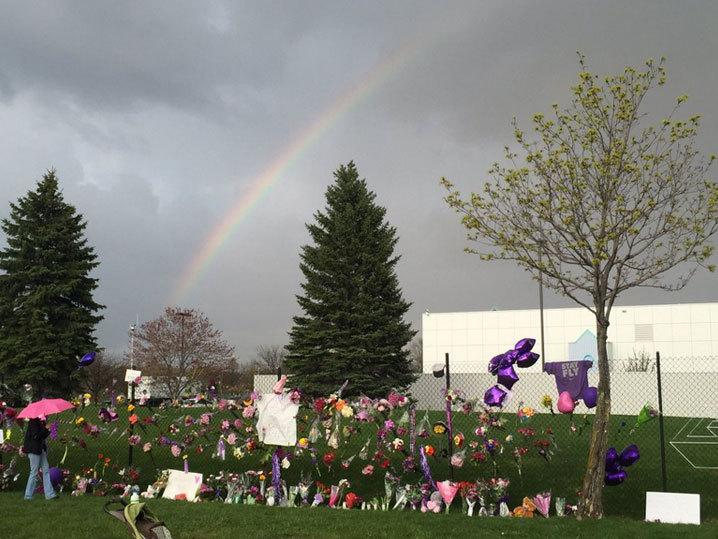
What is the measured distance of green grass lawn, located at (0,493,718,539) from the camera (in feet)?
24.1

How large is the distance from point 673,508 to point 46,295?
97.7 ft

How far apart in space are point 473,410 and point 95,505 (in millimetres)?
5294

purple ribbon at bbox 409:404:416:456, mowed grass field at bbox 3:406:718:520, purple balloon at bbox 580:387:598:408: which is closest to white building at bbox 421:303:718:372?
mowed grass field at bbox 3:406:718:520

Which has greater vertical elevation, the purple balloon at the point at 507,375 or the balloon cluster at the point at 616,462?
the purple balloon at the point at 507,375

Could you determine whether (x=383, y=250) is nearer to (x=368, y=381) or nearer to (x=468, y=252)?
(x=368, y=381)

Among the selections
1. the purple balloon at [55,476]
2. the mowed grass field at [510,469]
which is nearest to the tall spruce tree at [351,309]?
the mowed grass field at [510,469]

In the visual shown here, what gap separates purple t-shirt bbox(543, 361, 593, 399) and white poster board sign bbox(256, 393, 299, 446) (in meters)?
3.81

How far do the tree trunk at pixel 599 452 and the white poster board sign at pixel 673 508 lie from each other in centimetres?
59

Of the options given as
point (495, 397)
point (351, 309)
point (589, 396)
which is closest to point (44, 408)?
point (495, 397)

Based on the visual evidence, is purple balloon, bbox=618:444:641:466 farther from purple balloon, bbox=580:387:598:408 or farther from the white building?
the white building

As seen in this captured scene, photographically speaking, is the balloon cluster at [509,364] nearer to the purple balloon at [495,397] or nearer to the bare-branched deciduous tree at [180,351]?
the purple balloon at [495,397]

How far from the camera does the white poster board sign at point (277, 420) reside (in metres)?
9.70

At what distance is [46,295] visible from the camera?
31.8 m

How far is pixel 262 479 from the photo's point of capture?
967cm
